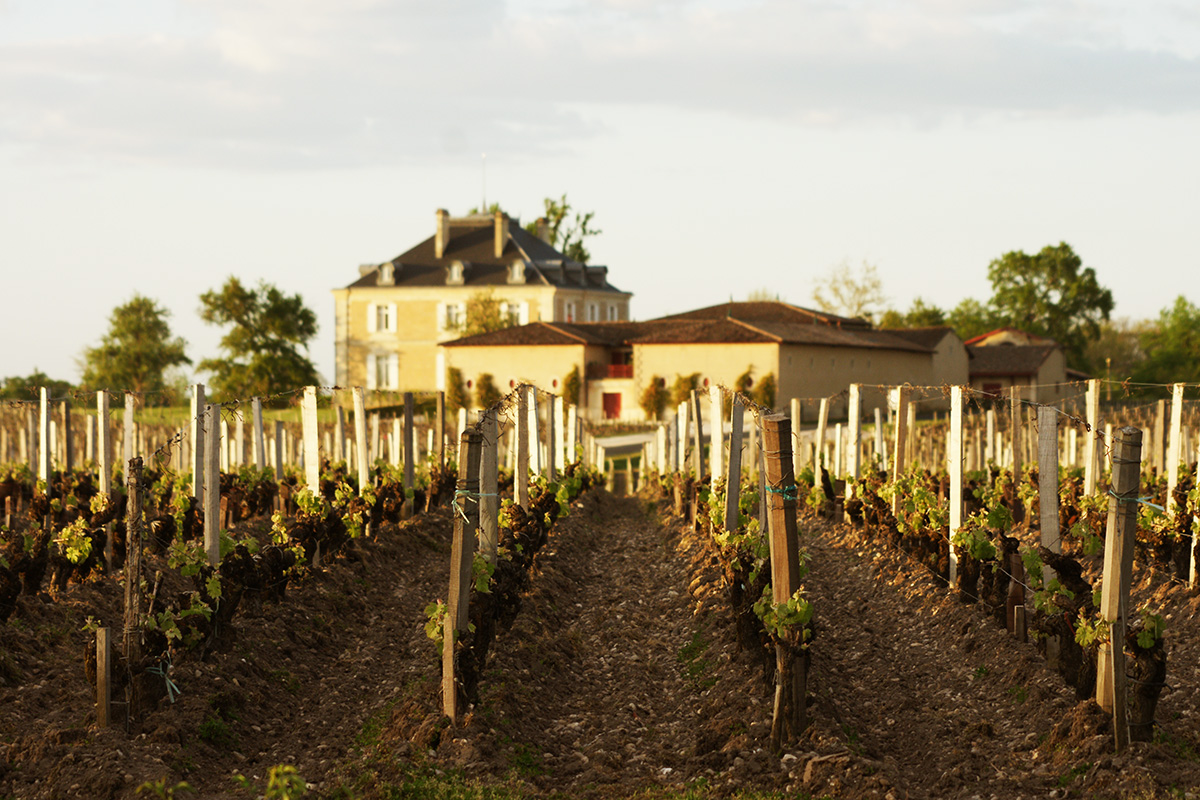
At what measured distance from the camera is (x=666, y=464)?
25359 mm

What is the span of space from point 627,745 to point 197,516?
8.51 meters

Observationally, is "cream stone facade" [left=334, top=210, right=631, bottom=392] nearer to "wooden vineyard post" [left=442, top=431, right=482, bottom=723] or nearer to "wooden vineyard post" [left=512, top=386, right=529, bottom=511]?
"wooden vineyard post" [left=512, top=386, right=529, bottom=511]

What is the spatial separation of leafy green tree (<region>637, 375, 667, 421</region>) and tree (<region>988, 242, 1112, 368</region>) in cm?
3685

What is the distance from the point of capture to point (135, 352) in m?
64.6

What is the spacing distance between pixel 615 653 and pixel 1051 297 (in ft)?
245

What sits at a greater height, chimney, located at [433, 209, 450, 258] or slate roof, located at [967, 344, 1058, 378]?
chimney, located at [433, 209, 450, 258]

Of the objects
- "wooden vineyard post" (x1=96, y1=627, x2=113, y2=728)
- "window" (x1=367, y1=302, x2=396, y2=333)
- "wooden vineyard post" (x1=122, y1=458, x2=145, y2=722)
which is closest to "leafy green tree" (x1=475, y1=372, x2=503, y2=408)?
"window" (x1=367, y1=302, x2=396, y2=333)

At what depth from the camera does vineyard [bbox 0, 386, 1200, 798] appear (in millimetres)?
6695

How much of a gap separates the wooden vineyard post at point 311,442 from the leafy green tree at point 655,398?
36.4m

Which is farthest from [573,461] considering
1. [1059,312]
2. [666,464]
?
[1059,312]

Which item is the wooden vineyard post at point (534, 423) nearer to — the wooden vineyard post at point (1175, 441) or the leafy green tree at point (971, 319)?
the wooden vineyard post at point (1175, 441)

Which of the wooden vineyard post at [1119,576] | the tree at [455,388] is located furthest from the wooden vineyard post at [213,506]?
the tree at [455,388]

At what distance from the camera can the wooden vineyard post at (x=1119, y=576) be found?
6645mm

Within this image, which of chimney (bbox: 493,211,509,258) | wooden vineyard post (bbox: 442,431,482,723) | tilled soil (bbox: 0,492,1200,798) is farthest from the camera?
chimney (bbox: 493,211,509,258)
